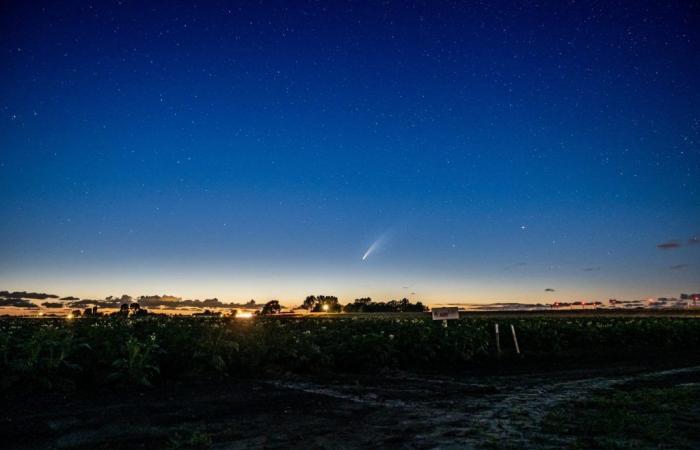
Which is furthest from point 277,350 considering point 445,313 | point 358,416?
point 445,313

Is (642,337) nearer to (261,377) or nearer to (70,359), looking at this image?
(261,377)

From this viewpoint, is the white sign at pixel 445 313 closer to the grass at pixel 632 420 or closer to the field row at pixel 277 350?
the field row at pixel 277 350

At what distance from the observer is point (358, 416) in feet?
32.2

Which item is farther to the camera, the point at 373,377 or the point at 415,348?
the point at 415,348

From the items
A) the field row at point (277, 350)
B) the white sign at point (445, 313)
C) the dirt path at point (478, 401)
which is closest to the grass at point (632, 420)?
the dirt path at point (478, 401)

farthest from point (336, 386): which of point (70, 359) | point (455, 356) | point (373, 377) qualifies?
point (455, 356)

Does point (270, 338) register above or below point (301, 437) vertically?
above

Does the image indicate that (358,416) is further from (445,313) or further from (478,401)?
(445,313)

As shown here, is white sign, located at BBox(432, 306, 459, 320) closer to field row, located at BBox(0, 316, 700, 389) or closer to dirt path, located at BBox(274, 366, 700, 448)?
field row, located at BBox(0, 316, 700, 389)

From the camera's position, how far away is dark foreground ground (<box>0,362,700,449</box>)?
7.75 meters

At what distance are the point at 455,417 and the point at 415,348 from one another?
10885mm

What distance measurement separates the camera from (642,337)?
29516 mm

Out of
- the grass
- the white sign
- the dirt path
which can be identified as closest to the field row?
the white sign

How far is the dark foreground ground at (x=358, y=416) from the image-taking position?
7751 millimetres
